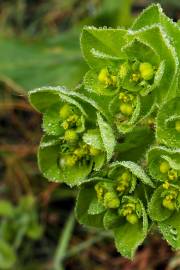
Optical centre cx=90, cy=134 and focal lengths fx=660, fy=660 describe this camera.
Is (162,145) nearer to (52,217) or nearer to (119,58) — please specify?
(119,58)

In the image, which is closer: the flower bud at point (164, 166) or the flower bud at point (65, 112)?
the flower bud at point (164, 166)

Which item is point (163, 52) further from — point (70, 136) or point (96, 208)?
point (96, 208)

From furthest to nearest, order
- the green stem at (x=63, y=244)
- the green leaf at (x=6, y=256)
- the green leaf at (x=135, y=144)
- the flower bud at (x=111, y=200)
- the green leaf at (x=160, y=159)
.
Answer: the green stem at (x=63, y=244), the green leaf at (x=6, y=256), the green leaf at (x=135, y=144), the flower bud at (x=111, y=200), the green leaf at (x=160, y=159)

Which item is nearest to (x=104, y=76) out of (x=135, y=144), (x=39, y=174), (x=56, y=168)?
(x=135, y=144)

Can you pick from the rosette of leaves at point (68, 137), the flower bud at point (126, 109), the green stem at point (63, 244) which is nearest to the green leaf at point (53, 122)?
the rosette of leaves at point (68, 137)

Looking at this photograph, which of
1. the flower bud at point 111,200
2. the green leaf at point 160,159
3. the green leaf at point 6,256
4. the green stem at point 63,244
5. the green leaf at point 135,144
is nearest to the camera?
the green leaf at point 160,159

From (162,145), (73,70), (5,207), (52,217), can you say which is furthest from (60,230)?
(162,145)

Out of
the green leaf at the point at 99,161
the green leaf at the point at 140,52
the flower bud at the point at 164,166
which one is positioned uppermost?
the green leaf at the point at 140,52

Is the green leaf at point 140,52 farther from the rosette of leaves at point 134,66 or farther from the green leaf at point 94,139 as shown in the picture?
the green leaf at point 94,139
